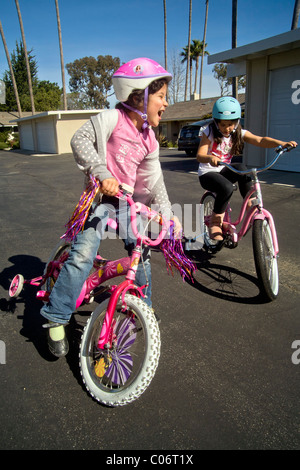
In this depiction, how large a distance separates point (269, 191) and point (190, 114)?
27.0m

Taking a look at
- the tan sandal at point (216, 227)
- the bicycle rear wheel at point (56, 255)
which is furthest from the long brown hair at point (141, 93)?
the tan sandal at point (216, 227)

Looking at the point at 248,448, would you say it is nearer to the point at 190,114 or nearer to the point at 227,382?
the point at 227,382

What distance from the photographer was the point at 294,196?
7719 mm

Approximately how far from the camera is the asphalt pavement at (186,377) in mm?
1842

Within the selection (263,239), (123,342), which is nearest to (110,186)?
(123,342)

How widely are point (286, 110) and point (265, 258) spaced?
9.68m

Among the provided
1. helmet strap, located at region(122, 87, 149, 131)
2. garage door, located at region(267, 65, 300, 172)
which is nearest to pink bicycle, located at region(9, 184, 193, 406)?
helmet strap, located at region(122, 87, 149, 131)

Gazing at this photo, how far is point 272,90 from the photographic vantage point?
1148cm

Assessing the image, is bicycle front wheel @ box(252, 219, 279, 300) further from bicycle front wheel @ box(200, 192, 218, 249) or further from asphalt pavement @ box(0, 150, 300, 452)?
bicycle front wheel @ box(200, 192, 218, 249)

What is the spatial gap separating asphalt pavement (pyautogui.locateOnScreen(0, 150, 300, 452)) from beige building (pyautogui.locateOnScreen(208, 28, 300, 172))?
823 centimetres

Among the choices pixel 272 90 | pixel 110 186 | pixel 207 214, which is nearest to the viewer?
pixel 110 186

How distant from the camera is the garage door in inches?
422

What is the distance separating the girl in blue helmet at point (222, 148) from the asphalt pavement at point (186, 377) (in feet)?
2.71

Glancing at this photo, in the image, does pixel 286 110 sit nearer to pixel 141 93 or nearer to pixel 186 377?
pixel 141 93
